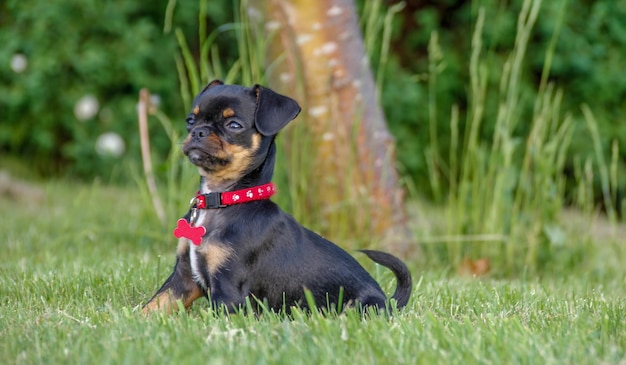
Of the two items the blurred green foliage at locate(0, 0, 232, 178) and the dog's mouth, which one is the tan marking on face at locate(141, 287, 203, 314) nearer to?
the dog's mouth

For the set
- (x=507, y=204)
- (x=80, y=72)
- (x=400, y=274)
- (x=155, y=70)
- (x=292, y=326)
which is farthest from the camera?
(x=155, y=70)

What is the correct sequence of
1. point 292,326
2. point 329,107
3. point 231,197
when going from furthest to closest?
point 329,107, point 231,197, point 292,326

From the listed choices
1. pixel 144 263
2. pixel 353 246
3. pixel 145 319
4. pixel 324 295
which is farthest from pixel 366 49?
pixel 145 319

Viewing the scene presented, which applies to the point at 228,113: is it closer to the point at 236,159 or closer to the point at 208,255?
the point at 236,159

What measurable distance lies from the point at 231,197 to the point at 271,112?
37 cm

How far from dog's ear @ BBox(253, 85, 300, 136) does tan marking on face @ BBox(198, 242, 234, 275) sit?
1.55ft

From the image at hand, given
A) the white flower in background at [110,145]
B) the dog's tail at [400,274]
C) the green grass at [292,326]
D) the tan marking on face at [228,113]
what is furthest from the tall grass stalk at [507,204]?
the white flower in background at [110,145]

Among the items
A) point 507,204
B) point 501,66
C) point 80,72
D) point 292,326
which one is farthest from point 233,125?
point 501,66

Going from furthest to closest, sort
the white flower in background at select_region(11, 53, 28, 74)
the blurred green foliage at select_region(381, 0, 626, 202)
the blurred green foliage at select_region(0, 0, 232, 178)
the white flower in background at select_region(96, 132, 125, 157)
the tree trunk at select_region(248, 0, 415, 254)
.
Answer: the blurred green foliage at select_region(381, 0, 626, 202) → the blurred green foliage at select_region(0, 0, 232, 178) → the white flower in background at select_region(96, 132, 125, 157) → the white flower in background at select_region(11, 53, 28, 74) → the tree trunk at select_region(248, 0, 415, 254)

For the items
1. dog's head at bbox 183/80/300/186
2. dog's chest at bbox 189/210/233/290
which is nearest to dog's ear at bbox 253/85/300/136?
A: dog's head at bbox 183/80/300/186

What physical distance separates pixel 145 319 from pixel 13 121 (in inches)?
257

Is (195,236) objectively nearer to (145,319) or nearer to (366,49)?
(145,319)

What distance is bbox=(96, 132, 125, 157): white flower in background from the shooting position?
8.57m

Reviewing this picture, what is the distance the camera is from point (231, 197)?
3.42 m
